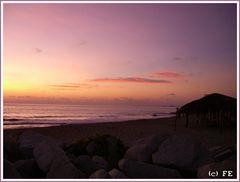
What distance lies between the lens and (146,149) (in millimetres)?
6129

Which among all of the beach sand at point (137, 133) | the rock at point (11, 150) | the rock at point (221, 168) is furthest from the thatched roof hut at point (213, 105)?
the rock at point (11, 150)

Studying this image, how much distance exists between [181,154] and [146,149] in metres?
0.89

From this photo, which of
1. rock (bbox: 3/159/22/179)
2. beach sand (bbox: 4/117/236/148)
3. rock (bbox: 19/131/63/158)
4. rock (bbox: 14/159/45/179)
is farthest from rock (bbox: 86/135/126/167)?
beach sand (bbox: 4/117/236/148)

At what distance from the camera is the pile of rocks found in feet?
16.4

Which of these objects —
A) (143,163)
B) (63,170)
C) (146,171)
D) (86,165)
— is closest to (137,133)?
(86,165)

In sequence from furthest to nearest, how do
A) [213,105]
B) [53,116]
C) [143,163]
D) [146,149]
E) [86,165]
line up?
1. [53,116]
2. [213,105]
3. [146,149]
4. [86,165]
5. [143,163]

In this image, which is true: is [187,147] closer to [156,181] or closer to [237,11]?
[156,181]

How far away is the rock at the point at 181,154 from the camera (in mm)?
5414

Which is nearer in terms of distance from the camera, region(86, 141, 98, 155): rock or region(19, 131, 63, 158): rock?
→ region(19, 131, 63, 158): rock

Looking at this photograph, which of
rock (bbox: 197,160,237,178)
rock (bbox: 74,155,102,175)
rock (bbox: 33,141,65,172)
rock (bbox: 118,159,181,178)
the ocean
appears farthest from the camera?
the ocean

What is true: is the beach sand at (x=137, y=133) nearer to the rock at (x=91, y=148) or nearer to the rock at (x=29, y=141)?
the rock at (x=91, y=148)

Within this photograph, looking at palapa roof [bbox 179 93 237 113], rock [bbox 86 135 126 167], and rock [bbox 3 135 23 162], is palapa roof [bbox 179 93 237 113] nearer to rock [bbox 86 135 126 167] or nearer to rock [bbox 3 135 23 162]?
rock [bbox 86 135 126 167]

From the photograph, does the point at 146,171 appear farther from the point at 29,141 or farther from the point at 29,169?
the point at 29,141

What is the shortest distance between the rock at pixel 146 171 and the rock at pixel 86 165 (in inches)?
30.3
